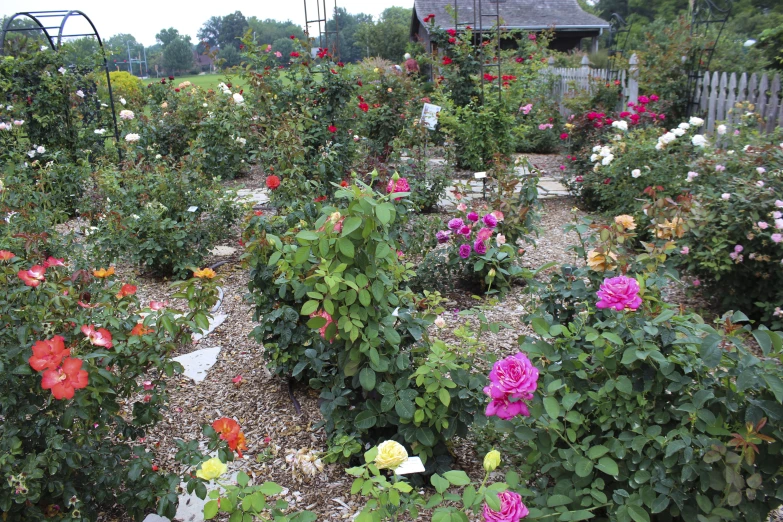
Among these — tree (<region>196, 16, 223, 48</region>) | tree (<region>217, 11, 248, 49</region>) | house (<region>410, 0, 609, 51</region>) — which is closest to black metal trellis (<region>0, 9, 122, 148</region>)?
house (<region>410, 0, 609, 51</region>)

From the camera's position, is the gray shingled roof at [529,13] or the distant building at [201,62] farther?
the distant building at [201,62]

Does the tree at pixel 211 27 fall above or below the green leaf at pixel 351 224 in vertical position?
above

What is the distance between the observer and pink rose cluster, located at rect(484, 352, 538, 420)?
1498 mm

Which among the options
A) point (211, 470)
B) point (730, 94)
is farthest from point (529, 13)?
point (211, 470)

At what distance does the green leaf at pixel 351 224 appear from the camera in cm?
163

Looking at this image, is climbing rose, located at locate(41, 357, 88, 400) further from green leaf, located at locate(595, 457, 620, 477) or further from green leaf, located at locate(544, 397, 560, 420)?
green leaf, located at locate(595, 457, 620, 477)

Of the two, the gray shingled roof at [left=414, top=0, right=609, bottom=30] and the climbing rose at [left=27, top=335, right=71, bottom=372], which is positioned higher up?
the gray shingled roof at [left=414, top=0, right=609, bottom=30]

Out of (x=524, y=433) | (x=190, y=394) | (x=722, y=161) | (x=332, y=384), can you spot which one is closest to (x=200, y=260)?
(x=190, y=394)

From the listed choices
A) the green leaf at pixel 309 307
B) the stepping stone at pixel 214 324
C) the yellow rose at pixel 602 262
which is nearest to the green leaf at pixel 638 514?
the yellow rose at pixel 602 262

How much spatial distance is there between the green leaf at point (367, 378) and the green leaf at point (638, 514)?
803mm

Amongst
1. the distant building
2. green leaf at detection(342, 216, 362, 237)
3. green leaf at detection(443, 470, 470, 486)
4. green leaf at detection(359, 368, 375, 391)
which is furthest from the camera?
the distant building

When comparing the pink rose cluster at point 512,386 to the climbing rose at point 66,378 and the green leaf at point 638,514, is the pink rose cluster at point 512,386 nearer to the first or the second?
the green leaf at point 638,514

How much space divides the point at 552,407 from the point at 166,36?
41.3m

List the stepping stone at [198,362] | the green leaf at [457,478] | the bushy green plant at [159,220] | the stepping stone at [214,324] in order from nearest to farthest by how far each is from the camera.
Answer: the green leaf at [457,478], the stepping stone at [198,362], the stepping stone at [214,324], the bushy green plant at [159,220]
